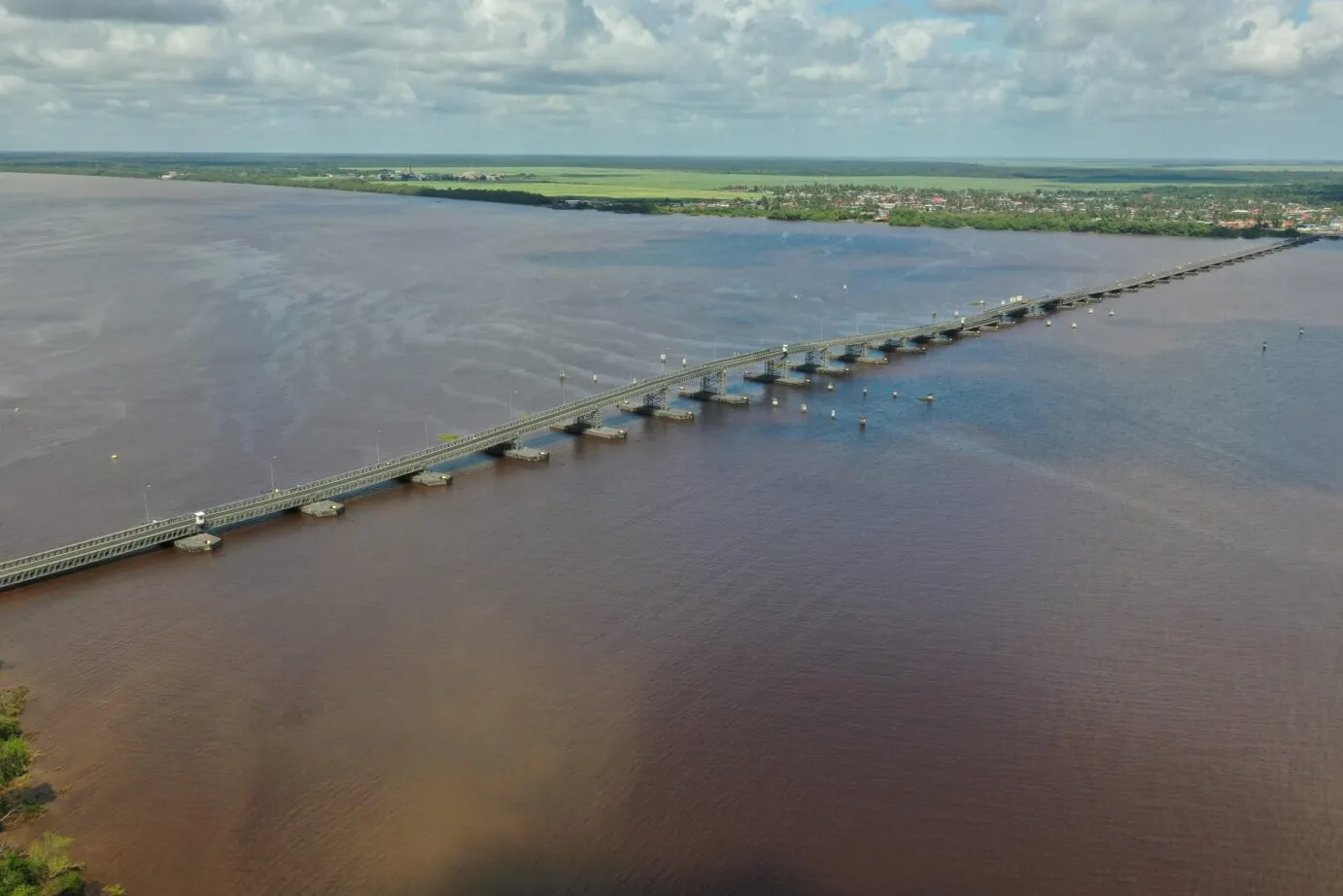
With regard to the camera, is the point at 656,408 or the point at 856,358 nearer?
the point at 656,408

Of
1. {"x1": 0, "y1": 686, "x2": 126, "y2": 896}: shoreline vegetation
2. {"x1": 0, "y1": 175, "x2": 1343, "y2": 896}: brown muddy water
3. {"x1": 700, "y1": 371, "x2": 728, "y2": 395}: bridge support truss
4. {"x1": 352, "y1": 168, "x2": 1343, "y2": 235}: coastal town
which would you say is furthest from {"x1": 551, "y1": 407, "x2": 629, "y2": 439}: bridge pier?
{"x1": 352, "y1": 168, "x2": 1343, "y2": 235}: coastal town

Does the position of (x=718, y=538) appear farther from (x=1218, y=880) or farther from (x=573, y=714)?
(x=1218, y=880)

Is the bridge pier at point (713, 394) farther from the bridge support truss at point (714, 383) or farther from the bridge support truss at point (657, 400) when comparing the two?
the bridge support truss at point (657, 400)

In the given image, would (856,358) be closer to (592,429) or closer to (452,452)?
(592,429)

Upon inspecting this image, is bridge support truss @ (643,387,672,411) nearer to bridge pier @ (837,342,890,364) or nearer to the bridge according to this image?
the bridge

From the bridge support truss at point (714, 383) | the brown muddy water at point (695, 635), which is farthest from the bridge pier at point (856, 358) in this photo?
the bridge support truss at point (714, 383)

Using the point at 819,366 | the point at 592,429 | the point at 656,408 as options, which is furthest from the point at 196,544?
the point at 819,366

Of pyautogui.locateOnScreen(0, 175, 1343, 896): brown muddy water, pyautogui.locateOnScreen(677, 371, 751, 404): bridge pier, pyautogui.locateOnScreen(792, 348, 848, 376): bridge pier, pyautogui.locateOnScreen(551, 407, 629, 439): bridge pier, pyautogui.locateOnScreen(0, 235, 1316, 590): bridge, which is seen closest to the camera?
→ pyautogui.locateOnScreen(0, 175, 1343, 896): brown muddy water

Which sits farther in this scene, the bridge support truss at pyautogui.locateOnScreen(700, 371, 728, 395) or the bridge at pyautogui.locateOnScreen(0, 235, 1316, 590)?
the bridge support truss at pyautogui.locateOnScreen(700, 371, 728, 395)
